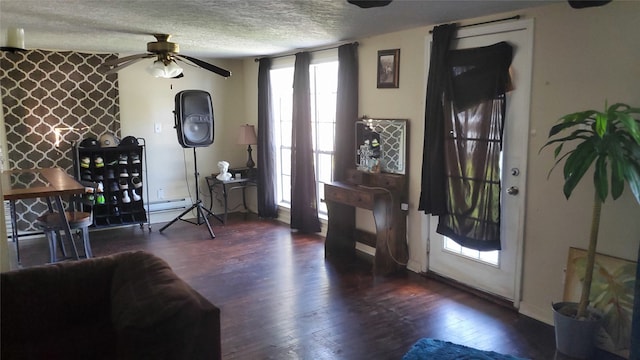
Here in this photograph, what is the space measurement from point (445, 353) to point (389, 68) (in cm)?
257

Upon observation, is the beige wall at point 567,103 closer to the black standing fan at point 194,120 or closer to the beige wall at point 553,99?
the beige wall at point 553,99

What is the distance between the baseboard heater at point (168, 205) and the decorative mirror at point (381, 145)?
111 inches

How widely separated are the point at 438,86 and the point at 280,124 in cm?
293

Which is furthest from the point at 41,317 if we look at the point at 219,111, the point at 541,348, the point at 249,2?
the point at 219,111

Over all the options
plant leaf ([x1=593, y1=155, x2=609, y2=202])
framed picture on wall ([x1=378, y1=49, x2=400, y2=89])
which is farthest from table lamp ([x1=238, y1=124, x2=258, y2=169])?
plant leaf ([x1=593, y1=155, x2=609, y2=202])

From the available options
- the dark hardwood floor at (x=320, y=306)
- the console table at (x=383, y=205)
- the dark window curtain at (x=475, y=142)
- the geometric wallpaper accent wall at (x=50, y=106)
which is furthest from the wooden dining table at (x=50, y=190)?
the dark window curtain at (x=475, y=142)

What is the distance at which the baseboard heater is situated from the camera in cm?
623

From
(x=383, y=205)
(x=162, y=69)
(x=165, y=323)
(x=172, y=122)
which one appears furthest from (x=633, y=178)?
(x=172, y=122)

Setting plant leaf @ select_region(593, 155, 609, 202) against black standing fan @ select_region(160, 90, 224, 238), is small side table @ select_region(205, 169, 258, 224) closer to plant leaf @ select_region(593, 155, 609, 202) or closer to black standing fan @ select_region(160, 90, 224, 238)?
black standing fan @ select_region(160, 90, 224, 238)

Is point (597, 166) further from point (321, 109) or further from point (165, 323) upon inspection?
point (321, 109)

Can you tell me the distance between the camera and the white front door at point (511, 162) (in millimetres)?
3285

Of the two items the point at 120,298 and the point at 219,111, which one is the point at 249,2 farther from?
the point at 219,111

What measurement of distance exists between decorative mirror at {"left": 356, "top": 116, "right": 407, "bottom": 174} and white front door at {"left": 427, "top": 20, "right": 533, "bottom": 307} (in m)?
0.94

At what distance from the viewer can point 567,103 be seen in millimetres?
3045
